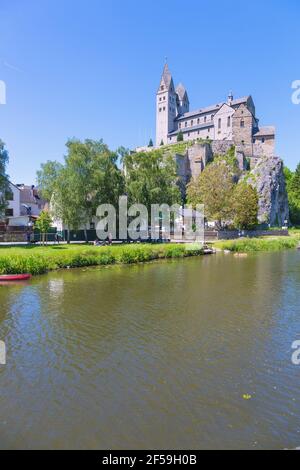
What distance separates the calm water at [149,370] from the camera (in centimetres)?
795

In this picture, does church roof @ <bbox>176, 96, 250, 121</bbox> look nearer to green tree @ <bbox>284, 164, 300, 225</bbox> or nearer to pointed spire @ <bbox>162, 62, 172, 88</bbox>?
pointed spire @ <bbox>162, 62, 172, 88</bbox>

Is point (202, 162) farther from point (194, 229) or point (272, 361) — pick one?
point (272, 361)

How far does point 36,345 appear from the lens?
13.5 metres

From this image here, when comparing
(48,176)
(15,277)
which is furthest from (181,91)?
(15,277)

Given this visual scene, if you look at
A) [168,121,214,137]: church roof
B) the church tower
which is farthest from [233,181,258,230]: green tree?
the church tower

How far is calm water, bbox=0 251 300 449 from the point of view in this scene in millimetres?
7953

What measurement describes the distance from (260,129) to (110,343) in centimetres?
10407

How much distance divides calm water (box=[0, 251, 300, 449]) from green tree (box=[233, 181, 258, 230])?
46.9 meters

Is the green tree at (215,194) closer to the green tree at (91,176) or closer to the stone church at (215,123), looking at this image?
the green tree at (91,176)

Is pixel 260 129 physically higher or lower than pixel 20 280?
higher

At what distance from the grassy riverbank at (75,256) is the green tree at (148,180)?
11786 millimetres

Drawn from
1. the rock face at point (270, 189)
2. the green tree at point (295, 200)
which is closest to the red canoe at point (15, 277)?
the rock face at point (270, 189)
